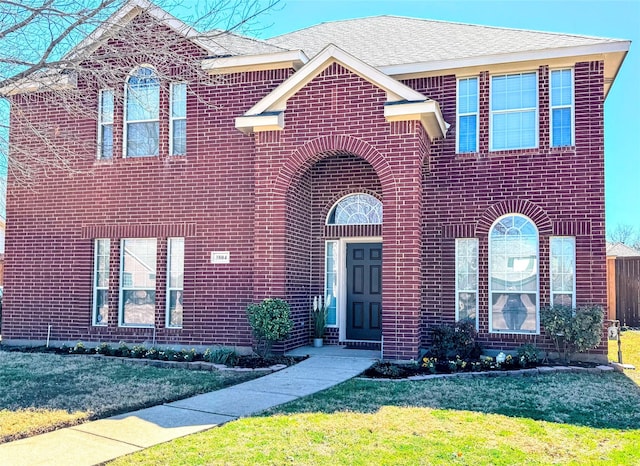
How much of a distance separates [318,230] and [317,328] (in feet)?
6.91

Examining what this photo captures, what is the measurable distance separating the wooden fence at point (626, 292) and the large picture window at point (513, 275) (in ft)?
27.9

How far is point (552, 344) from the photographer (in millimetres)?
11086

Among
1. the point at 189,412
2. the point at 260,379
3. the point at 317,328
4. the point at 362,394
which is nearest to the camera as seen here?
the point at 189,412

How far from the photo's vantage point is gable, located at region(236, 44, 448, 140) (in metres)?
10.5

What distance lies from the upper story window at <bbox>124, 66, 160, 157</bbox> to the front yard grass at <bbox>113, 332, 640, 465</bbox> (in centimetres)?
735

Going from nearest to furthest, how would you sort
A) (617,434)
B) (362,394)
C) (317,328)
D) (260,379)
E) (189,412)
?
(617,434) → (189,412) → (362,394) → (260,379) → (317,328)

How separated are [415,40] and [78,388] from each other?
34.5 ft

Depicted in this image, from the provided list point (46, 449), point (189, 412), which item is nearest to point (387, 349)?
point (189, 412)

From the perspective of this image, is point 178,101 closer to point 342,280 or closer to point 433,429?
point 342,280

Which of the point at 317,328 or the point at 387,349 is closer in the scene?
the point at 387,349

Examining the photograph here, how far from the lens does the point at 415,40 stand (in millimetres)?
14023

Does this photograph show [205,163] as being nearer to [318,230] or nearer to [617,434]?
[318,230]

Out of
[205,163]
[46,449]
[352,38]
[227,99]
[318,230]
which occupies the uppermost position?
[352,38]

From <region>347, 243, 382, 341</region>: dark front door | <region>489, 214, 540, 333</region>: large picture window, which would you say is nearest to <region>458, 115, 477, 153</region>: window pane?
<region>489, 214, 540, 333</region>: large picture window
